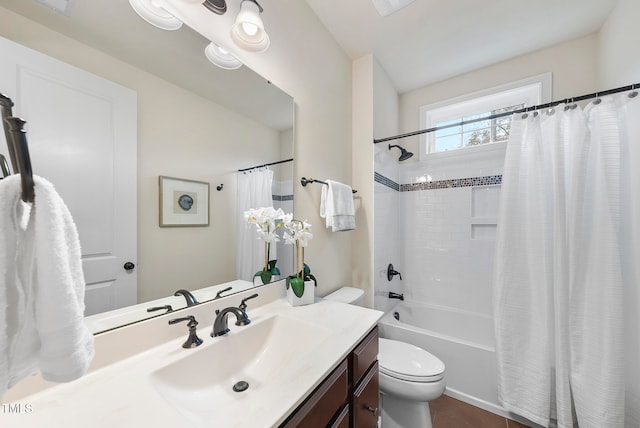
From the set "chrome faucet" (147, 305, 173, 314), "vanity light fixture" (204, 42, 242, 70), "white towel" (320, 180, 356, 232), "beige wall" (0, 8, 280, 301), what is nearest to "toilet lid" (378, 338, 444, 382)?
"white towel" (320, 180, 356, 232)

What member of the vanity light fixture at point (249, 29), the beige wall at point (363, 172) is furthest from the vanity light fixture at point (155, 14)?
the beige wall at point (363, 172)

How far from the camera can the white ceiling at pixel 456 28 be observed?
154cm

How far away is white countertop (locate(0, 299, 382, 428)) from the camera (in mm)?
499

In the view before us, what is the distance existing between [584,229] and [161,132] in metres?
2.03

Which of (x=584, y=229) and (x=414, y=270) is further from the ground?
(x=584, y=229)

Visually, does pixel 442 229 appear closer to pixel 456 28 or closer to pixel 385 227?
pixel 385 227

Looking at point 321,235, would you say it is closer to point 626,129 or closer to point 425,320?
point 425,320

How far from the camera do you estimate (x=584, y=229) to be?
1.26 m

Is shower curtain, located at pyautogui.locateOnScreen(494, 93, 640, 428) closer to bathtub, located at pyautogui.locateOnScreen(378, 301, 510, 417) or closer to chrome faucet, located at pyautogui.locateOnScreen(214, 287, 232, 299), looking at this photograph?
bathtub, located at pyautogui.locateOnScreen(378, 301, 510, 417)

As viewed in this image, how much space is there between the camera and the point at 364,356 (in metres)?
0.97

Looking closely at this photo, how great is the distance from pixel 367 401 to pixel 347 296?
66 cm

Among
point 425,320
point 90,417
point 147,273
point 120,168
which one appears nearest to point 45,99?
point 120,168

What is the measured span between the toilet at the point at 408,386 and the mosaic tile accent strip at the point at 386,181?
126 centimetres

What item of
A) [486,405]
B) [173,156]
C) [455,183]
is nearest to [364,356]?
[173,156]
